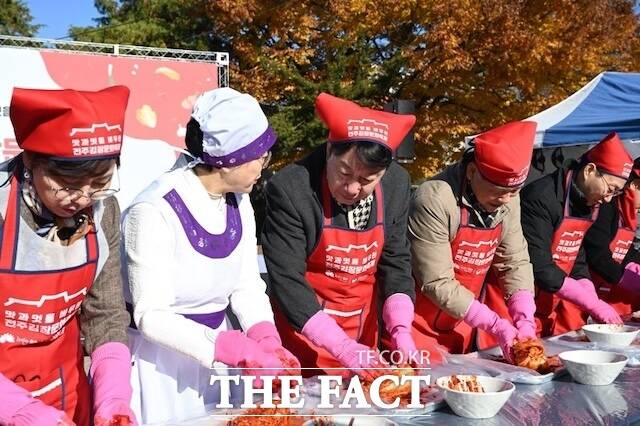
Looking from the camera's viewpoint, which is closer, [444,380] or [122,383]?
[122,383]

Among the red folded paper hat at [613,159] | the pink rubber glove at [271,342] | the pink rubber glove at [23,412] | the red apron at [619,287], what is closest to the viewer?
the pink rubber glove at [23,412]

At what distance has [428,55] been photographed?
864 centimetres

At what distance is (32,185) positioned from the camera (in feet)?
4.77

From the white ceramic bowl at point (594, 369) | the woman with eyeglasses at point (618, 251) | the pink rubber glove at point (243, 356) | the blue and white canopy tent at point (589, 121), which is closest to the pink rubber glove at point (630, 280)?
the woman with eyeglasses at point (618, 251)

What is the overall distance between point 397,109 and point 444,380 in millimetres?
5210

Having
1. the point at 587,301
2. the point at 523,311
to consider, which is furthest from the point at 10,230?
the point at 587,301

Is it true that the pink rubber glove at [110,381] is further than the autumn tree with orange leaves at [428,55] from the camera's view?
No

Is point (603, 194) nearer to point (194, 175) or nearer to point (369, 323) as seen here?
point (369, 323)

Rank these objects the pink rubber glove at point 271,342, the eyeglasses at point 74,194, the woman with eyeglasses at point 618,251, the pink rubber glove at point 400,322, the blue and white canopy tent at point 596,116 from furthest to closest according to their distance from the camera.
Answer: the blue and white canopy tent at point 596,116, the woman with eyeglasses at point 618,251, the pink rubber glove at point 400,322, the pink rubber glove at point 271,342, the eyeglasses at point 74,194

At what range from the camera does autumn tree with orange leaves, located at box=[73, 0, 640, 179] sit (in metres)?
8.05

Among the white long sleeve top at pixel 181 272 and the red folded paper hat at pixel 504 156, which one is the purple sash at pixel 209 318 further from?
the red folded paper hat at pixel 504 156

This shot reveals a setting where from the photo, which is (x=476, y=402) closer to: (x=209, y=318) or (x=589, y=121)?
(x=209, y=318)

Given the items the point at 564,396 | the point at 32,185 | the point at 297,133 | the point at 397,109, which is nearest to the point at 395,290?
the point at 564,396

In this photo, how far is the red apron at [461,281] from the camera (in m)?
2.49
